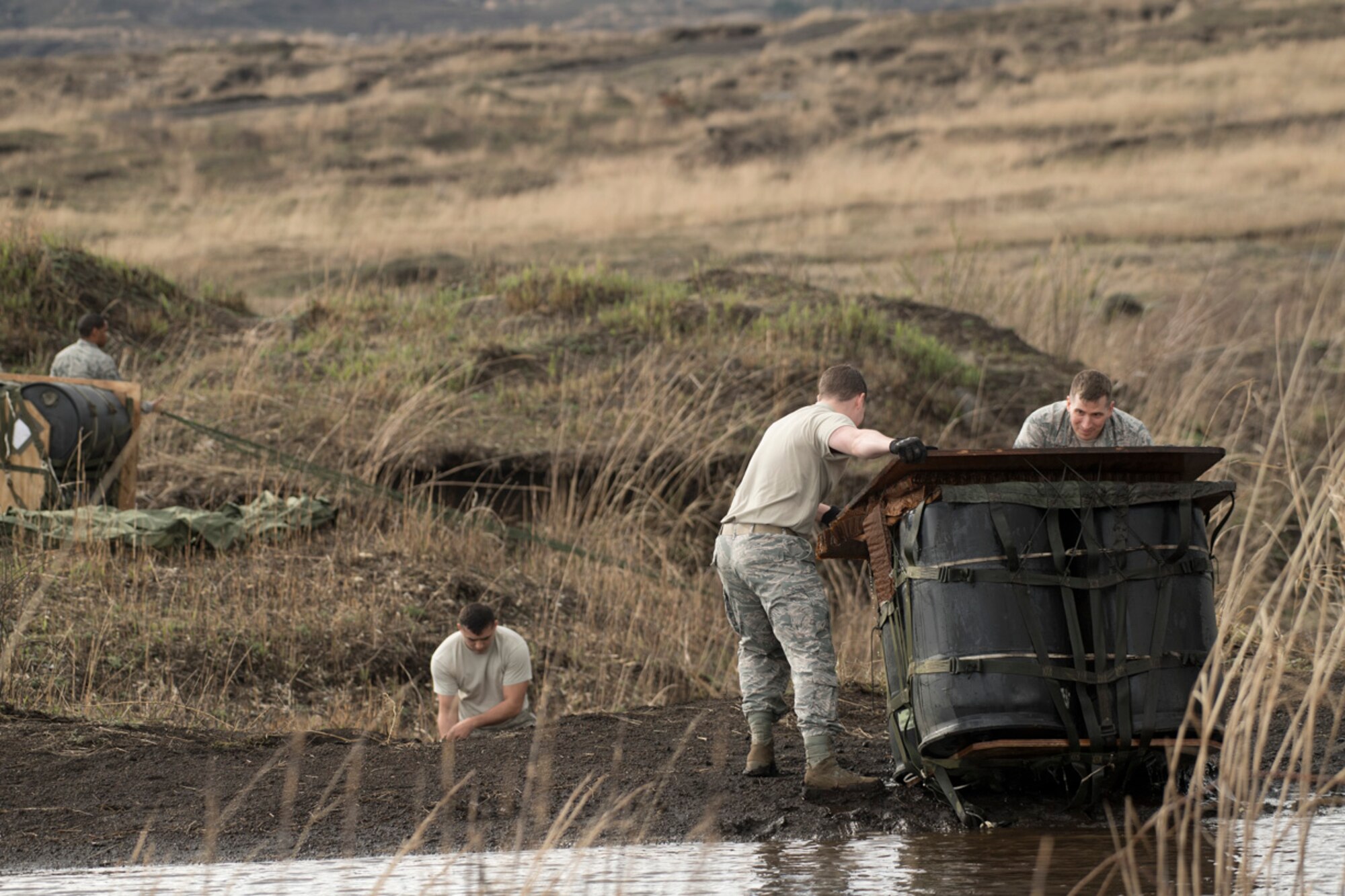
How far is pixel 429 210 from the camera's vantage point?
33.3m

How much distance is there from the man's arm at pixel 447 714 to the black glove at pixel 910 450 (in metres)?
3.84

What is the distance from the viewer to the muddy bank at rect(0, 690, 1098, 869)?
663cm

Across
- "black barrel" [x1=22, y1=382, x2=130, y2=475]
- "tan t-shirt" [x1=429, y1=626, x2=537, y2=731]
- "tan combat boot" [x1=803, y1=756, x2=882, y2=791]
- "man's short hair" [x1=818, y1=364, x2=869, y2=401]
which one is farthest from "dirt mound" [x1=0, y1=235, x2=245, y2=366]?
"tan combat boot" [x1=803, y1=756, x2=882, y2=791]

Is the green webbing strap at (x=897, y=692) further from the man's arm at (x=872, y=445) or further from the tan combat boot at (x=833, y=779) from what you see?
the man's arm at (x=872, y=445)

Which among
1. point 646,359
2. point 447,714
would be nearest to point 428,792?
point 447,714

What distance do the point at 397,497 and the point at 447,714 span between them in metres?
4.19

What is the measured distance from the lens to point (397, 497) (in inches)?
496

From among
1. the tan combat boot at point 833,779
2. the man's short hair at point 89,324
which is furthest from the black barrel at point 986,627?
the man's short hair at point 89,324

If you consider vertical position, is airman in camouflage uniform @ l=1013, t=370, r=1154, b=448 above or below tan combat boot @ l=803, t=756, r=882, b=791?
above

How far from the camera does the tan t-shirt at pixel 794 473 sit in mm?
6844

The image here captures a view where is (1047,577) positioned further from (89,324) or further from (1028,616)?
(89,324)

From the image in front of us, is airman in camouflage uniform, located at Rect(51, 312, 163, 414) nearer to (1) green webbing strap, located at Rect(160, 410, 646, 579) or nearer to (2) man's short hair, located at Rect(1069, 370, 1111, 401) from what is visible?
(1) green webbing strap, located at Rect(160, 410, 646, 579)

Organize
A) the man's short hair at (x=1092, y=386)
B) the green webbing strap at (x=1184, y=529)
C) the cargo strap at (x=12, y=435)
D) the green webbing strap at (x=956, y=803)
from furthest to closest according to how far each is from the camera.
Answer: the cargo strap at (x=12, y=435) → the man's short hair at (x=1092, y=386) → the green webbing strap at (x=956, y=803) → the green webbing strap at (x=1184, y=529)

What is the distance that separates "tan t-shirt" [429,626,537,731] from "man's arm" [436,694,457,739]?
0.11 feet
